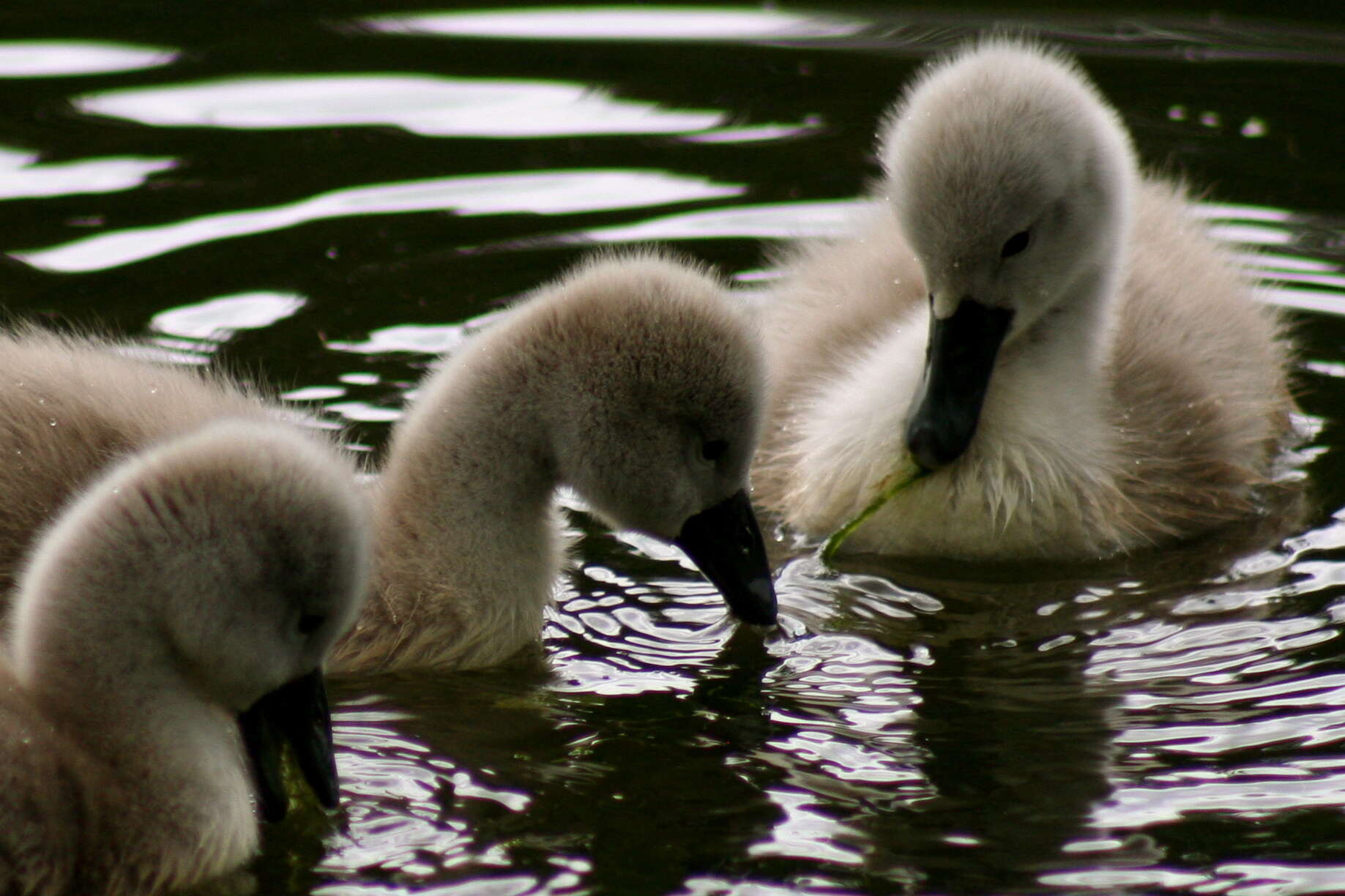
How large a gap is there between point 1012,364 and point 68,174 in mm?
3841

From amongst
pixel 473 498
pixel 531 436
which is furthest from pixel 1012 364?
pixel 473 498

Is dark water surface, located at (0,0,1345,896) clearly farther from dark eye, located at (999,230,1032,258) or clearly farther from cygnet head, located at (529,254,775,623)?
dark eye, located at (999,230,1032,258)

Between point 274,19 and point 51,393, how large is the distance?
5252 mm

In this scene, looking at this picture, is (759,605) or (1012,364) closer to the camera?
(759,605)

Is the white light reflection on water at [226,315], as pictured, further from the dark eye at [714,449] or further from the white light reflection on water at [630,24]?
the white light reflection on water at [630,24]

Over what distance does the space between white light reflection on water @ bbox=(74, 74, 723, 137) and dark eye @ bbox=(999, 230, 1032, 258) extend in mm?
3243

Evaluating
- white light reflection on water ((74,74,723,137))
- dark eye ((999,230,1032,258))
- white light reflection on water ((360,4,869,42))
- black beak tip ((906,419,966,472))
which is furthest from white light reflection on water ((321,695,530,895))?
white light reflection on water ((360,4,869,42))

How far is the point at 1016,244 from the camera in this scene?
5.78 metres

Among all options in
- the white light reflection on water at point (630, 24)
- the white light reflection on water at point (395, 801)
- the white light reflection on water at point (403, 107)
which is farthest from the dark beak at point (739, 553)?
the white light reflection on water at point (630, 24)

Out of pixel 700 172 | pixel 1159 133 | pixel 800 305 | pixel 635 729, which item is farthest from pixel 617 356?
pixel 1159 133

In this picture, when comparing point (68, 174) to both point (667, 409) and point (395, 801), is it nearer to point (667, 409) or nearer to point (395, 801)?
point (667, 409)

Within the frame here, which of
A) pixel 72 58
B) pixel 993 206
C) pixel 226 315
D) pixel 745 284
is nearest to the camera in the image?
pixel 993 206

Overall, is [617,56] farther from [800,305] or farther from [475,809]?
[475,809]

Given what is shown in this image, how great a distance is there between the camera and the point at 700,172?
8469 mm
